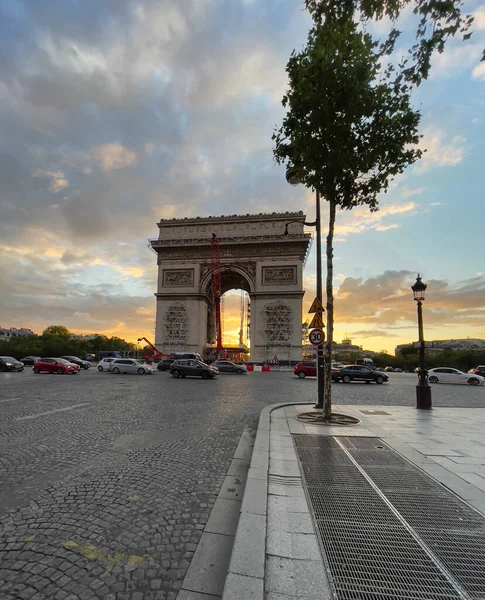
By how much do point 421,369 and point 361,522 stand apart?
9.77 m

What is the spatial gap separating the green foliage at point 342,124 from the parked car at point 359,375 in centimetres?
1920

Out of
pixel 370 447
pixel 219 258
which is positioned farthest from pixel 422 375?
pixel 219 258

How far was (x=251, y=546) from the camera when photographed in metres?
2.98

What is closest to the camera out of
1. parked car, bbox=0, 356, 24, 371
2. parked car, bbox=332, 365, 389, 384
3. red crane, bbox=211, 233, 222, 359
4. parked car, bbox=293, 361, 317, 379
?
parked car, bbox=332, 365, 389, 384

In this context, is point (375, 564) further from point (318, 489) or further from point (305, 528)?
point (318, 489)

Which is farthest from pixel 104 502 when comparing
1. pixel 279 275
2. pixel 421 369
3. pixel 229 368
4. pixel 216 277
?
pixel 216 277

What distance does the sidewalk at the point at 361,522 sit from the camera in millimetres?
2572

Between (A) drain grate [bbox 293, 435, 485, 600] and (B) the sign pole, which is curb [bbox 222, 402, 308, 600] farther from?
(B) the sign pole

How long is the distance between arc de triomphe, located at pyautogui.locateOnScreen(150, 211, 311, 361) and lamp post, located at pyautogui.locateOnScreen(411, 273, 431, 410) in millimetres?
38761

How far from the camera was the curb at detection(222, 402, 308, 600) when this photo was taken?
2.42 meters

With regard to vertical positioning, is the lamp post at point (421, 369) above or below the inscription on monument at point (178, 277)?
below

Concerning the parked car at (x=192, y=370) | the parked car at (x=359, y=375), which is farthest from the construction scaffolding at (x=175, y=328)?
the parked car at (x=359, y=375)

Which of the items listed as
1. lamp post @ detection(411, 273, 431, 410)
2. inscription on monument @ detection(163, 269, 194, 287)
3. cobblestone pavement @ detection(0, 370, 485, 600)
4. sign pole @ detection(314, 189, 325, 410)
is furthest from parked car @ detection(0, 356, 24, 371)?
lamp post @ detection(411, 273, 431, 410)

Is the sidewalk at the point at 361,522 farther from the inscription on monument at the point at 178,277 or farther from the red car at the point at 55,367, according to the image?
the inscription on monument at the point at 178,277
